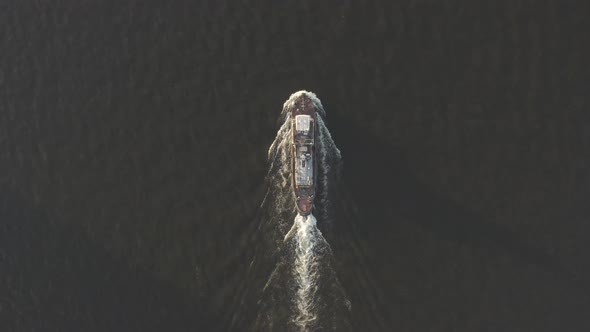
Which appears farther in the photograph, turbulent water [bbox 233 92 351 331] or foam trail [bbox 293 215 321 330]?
foam trail [bbox 293 215 321 330]

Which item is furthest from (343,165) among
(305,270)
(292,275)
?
(292,275)

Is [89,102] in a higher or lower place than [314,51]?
lower

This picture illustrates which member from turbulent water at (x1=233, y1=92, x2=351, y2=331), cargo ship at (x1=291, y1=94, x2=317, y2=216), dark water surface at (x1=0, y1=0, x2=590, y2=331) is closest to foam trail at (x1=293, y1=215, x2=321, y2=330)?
turbulent water at (x1=233, y1=92, x2=351, y2=331)

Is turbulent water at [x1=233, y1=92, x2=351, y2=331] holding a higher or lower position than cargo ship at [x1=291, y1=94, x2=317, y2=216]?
lower

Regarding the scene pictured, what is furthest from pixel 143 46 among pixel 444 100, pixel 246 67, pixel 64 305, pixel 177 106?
pixel 444 100

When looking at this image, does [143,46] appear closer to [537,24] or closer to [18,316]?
[18,316]

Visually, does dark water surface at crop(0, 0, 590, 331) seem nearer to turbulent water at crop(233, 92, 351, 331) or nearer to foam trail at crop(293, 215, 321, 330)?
turbulent water at crop(233, 92, 351, 331)
